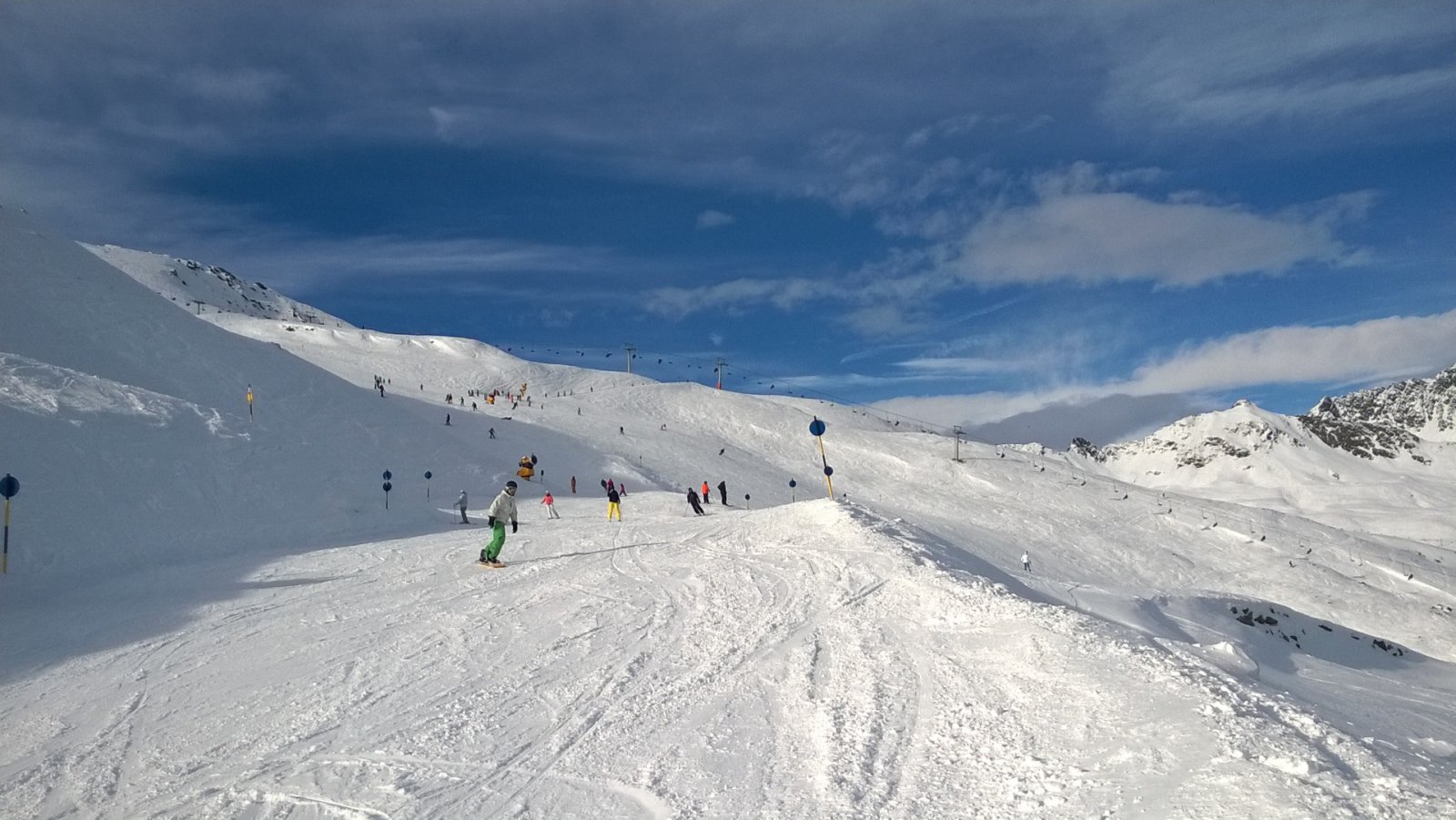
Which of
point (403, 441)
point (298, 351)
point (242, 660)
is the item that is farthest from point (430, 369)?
point (242, 660)

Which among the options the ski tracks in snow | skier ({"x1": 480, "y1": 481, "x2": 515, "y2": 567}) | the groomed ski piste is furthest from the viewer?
skier ({"x1": 480, "y1": 481, "x2": 515, "y2": 567})

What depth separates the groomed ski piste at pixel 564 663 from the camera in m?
5.92

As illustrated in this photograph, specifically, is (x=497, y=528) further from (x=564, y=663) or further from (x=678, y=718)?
(x=678, y=718)

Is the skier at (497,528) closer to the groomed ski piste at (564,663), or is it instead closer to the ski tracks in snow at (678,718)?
the groomed ski piste at (564,663)

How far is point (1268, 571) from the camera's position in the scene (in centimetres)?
4619

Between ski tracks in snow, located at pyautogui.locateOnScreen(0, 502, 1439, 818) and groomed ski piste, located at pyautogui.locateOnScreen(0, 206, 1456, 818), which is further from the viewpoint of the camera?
groomed ski piste, located at pyautogui.locateOnScreen(0, 206, 1456, 818)

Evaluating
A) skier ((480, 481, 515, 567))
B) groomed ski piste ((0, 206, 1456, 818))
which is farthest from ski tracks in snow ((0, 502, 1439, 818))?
skier ((480, 481, 515, 567))

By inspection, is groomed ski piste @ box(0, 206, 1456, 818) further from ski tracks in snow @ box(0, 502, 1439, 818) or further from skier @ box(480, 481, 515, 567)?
skier @ box(480, 481, 515, 567)

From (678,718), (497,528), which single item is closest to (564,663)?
(678,718)

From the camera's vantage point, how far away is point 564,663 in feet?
30.7

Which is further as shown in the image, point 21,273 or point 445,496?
point 445,496

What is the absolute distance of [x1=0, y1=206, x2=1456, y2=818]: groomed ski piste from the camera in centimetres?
592

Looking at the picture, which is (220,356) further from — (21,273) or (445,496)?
(445,496)

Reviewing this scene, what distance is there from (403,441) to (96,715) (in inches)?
1415
